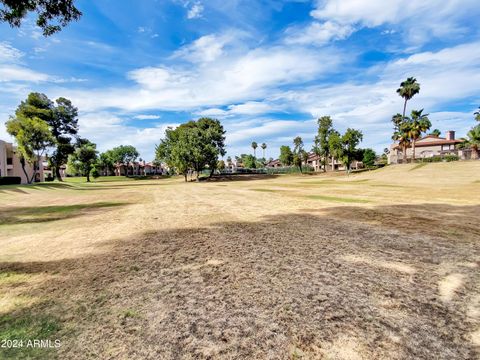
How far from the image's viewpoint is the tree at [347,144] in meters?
71.1

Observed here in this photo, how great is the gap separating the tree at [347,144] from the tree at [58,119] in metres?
70.1

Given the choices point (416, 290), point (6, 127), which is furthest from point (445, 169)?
point (6, 127)

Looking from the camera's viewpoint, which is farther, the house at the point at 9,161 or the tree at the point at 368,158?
the tree at the point at 368,158

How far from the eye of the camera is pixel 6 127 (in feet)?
114

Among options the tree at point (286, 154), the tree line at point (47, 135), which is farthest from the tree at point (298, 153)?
the tree line at point (47, 135)

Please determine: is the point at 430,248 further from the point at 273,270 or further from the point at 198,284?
the point at 198,284

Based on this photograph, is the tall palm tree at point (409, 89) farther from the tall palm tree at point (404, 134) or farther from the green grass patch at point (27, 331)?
the green grass patch at point (27, 331)

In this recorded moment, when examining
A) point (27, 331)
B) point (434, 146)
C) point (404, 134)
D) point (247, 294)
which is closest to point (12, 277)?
point (27, 331)

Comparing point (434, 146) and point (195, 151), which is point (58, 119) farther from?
point (434, 146)

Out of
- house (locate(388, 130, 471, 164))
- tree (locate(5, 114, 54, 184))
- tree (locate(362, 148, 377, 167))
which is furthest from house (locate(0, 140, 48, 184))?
tree (locate(362, 148, 377, 167))

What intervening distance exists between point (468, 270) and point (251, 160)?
148 m

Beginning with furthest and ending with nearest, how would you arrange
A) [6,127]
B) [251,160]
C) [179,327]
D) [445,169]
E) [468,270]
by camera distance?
1. [251,160]
2. [445,169]
3. [6,127]
4. [468,270]
5. [179,327]

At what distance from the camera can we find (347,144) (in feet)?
237

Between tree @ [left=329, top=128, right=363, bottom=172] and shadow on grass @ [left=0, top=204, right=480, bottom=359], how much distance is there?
70728 mm
